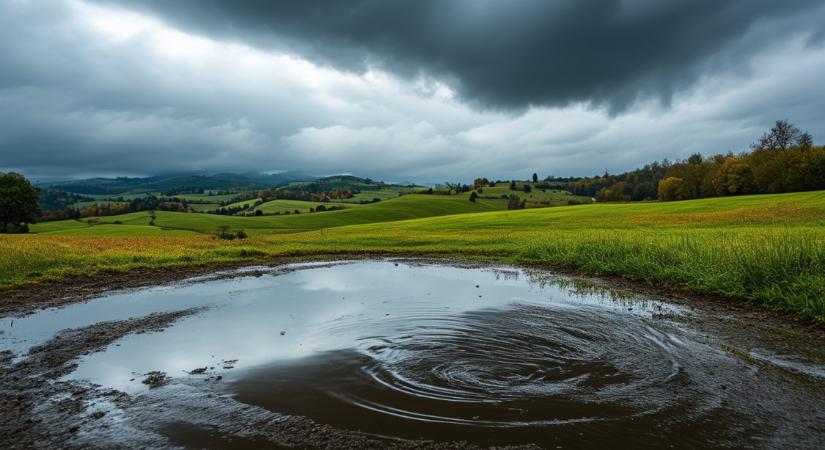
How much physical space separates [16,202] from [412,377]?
89.3m

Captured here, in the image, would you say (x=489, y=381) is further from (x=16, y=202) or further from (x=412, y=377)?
(x=16, y=202)

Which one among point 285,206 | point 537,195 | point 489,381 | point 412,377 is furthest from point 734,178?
point 285,206

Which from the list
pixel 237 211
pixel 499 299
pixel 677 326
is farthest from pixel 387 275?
pixel 237 211

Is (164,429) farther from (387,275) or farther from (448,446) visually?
(387,275)

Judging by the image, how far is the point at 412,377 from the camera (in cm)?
682

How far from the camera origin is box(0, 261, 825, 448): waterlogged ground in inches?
204

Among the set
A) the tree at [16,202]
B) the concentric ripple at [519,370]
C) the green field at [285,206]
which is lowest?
the green field at [285,206]

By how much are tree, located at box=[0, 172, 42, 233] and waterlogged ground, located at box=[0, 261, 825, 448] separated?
258 feet

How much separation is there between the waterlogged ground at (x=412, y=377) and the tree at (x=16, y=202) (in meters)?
78.6

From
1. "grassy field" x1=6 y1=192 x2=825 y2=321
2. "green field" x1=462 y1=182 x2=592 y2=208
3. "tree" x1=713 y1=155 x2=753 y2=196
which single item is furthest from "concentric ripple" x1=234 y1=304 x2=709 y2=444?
"green field" x1=462 y1=182 x2=592 y2=208

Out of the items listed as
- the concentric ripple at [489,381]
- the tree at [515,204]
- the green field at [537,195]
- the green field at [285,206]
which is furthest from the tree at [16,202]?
the green field at [537,195]

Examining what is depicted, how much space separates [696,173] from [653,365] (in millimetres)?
117675

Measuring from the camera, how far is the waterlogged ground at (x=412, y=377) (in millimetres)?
5176

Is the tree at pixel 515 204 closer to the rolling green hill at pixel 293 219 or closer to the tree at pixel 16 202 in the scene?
the rolling green hill at pixel 293 219
